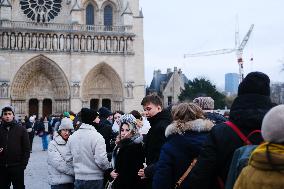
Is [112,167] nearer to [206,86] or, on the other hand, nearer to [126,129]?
[126,129]

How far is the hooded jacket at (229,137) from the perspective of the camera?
10.2ft

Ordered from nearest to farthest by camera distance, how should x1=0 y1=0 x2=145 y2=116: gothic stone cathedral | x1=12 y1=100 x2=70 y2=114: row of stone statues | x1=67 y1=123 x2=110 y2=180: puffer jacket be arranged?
x1=67 y1=123 x2=110 y2=180: puffer jacket → x1=0 y1=0 x2=145 y2=116: gothic stone cathedral → x1=12 y1=100 x2=70 y2=114: row of stone statues

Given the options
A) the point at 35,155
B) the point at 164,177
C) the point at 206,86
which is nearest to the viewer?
the point at 164,177

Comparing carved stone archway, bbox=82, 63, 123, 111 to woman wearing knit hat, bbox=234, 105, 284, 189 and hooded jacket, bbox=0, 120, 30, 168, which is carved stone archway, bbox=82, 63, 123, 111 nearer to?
hooded jacket, bbox=0, 120, 30, 168

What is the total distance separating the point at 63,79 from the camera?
3089cm

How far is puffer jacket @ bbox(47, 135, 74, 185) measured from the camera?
592cm

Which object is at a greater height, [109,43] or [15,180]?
[109,43]

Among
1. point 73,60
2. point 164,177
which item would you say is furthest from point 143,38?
point 164,177

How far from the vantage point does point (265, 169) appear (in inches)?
86.2

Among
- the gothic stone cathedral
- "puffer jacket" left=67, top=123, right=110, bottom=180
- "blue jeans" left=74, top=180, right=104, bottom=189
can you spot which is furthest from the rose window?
"blue jeans" left=74, top=180, right=104, bottom=189

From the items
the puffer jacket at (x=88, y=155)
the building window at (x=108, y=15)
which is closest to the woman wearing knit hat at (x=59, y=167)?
the puffer jacket at (x=88, y=155)

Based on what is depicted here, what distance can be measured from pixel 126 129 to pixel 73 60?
86.7 ft

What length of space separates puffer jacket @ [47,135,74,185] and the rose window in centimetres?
2654

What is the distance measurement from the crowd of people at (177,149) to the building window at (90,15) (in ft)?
86.3
